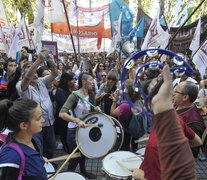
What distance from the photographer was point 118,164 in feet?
7.35

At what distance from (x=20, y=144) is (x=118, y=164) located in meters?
1.36

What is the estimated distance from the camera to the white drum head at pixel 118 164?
6.74ft

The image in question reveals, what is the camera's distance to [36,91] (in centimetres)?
264

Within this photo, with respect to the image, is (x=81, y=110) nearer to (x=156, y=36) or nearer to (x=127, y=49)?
(x=156, y=36)

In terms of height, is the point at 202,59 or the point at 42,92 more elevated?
the point at 202,59

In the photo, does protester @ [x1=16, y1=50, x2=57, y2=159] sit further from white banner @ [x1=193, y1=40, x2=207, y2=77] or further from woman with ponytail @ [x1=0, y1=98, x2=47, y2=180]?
white banner @ [x1=193, y1=40, x2=207, y2=77]

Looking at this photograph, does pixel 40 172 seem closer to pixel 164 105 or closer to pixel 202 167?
pixel 164 105

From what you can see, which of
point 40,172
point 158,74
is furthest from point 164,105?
point 40,172

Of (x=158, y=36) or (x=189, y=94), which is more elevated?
(x=158, y=36)

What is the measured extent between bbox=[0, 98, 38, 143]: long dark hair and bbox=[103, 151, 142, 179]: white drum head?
1232mm

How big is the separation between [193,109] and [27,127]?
6.07ft

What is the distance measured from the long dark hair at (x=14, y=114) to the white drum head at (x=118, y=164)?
1232 millimetres

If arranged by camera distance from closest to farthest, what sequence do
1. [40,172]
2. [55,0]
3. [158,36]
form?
[40,172] < [158,36] < [55,0]

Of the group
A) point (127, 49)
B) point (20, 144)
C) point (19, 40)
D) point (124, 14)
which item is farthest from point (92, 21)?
point (20, 144)
